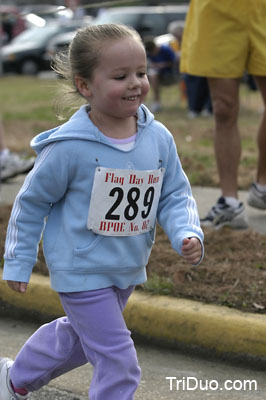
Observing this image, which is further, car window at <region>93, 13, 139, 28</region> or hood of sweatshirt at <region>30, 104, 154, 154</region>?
car window at <region>93, 13, 139, 28</region>

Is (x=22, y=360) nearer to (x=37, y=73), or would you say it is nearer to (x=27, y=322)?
(x=27, y=322)

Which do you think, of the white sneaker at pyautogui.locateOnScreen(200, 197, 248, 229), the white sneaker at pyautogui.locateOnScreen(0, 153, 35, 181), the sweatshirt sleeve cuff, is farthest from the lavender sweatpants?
the white sneaker at pyautogui.locateOnScreen(0, 153, 35, 181)

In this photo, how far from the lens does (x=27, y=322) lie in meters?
3.81

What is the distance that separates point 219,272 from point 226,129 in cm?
126

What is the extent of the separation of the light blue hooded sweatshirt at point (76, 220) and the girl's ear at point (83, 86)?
71mm

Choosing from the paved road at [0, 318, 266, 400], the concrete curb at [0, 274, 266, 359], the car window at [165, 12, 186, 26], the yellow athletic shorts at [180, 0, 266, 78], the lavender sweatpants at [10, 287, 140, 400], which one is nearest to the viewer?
the lavender sweatpants at [10, 287, 140, 400]

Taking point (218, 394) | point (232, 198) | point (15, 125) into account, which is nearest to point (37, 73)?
point (15, 125)

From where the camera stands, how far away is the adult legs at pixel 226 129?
469cm

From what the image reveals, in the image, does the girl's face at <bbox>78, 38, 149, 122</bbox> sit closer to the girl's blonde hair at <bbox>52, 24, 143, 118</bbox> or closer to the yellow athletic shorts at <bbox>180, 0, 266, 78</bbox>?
the girl's blonde hair at <bbox>52, 24, 143, 118</bbox>

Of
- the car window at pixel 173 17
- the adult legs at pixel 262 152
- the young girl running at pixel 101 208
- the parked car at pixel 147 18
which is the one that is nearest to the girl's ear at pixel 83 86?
the young girl running at pixel 101 208

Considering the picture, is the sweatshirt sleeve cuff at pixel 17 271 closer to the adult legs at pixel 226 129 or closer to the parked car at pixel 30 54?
the adult legs at pixel 226 129

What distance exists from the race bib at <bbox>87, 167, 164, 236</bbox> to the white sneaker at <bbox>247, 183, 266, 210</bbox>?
250cm

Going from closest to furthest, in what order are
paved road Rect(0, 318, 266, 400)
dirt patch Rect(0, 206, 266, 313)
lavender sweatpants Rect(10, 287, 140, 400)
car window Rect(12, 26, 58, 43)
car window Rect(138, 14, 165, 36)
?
lavender sweatpants Rect(10, 287, 140, 400) < paved road Rect(0, 318, 266, 400) < dirt patch Rect(0, 206, 266, 313) < car window Rect(138, 14, 165, 36) < car window Rect(12, 26, 58, 43)

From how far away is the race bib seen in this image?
8.38 ft
